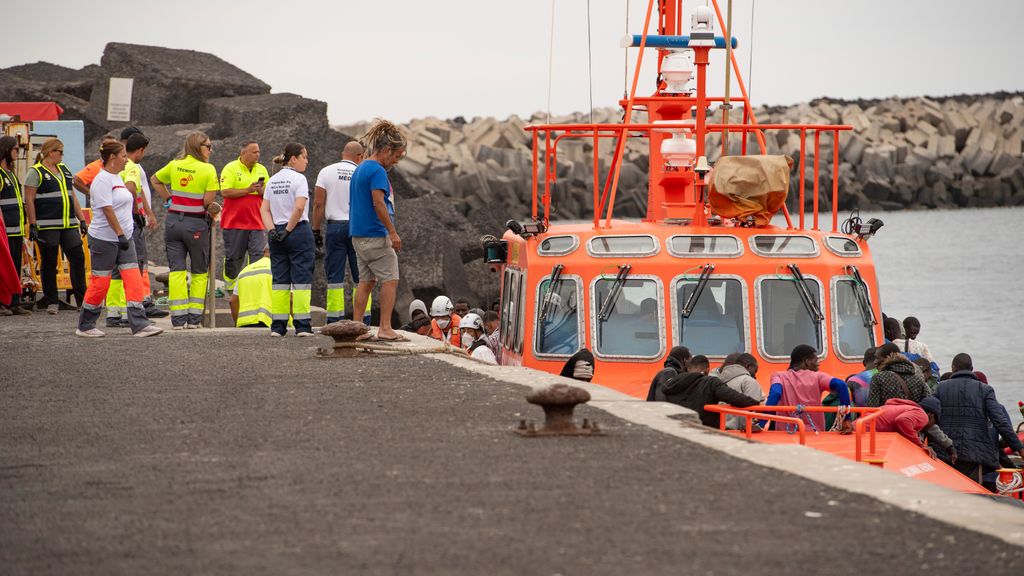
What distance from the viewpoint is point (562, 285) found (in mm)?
12586

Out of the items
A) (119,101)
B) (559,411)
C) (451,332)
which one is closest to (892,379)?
(559,411)

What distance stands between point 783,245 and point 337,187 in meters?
3.85

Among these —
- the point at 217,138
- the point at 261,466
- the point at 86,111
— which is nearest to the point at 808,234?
the point at 261,466

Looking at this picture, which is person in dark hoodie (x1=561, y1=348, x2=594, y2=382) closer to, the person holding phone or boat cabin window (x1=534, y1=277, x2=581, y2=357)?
boat cabin window (x1=534, y1=277, x2=581, y2=357)

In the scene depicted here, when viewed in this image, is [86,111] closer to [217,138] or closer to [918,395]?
[217,138]

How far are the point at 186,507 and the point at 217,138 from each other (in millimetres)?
24301

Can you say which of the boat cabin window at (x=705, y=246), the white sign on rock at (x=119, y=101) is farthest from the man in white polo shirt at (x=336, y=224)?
the white sign on rock at (x=119, y=101)

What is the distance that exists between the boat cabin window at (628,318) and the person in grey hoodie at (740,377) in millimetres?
1088

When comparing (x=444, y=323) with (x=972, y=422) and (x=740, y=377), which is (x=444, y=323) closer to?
(x=972, y=422)

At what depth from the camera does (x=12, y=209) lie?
16500 millimetres

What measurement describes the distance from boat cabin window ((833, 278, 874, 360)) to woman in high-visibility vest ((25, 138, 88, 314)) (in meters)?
8.47

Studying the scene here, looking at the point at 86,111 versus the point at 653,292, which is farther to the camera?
the point at 86,111

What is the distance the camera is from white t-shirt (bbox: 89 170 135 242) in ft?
41.3

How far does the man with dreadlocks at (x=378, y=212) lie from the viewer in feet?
38.1
